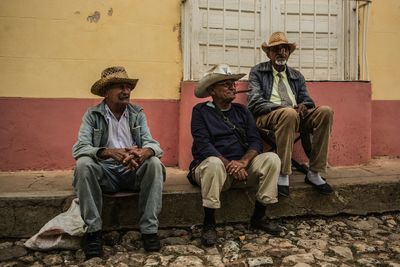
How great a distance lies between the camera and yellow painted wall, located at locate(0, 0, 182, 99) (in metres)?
4.52

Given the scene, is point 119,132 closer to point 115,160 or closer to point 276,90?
point 115,160

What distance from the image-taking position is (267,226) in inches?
145

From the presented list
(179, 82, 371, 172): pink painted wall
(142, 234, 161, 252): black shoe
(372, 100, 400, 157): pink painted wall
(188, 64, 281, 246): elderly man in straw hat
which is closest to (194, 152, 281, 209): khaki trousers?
(188, 64, 281, 246): elderly man in straw hat

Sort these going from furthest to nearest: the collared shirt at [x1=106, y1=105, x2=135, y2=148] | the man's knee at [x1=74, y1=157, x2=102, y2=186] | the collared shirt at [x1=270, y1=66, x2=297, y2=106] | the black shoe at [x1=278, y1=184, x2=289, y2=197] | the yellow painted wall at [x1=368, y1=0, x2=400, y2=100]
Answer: the yellow painted wall at [x1=368, y1=0, x2=400, y2=100]
the collared shirt at [x1=270, y1=66, x2=297, y2=106]
the black shoe at [x1=278, y1=184, x2=289, y2=197]
the collared shirt at [x1=106, y1=105, x2=135, y2=148]
the man's knee at [x1=74, y1=157, x2=102, y2=186]

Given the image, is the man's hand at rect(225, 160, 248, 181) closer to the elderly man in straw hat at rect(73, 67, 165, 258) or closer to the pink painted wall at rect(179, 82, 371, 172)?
the elderly man in straw hat at rect(73, 67, 165, 258)

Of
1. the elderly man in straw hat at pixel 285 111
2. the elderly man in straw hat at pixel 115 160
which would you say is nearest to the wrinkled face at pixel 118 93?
the elderly man in straw hat at pixel 115 160

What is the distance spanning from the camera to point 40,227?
360 cm

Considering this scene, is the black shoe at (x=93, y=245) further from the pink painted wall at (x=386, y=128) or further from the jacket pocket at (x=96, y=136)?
the pink painted wall at (x=386, y=128)

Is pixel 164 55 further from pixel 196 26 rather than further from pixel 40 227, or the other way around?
pixel 40 227

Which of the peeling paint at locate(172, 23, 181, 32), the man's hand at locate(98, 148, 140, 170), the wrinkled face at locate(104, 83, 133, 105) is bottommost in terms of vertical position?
the man's hand at locate(98, 148, 140, 170)

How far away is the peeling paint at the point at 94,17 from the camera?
4641 millimetres

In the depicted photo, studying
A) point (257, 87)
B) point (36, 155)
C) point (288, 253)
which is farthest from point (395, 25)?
point (36, 155)

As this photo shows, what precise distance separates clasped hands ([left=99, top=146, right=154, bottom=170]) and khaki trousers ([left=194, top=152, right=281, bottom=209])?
1.64 feet

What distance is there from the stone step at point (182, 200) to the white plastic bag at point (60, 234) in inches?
12.0
